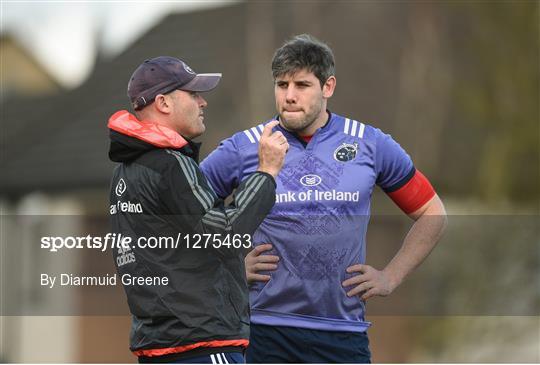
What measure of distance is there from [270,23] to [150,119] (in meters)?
16.3

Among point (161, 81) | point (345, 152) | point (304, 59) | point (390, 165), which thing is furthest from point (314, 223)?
point (161, 81)

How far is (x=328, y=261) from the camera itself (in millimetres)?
6523

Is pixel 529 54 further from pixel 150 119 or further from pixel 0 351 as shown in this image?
pixel 150 119

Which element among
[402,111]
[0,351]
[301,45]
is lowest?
[0,351]

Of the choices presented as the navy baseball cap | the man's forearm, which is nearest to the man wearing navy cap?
the navy baseball cap

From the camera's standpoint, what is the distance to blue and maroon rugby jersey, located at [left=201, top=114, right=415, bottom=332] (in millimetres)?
6531

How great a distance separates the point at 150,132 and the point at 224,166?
47.0 inches

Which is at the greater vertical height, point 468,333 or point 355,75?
point 355,75

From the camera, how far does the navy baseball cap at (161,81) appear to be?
572cm

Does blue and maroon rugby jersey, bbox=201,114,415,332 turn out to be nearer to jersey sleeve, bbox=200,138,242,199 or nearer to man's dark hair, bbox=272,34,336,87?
jersey sleeve, bbox=200,138,242,199

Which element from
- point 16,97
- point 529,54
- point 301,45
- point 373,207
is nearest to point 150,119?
point 301,45

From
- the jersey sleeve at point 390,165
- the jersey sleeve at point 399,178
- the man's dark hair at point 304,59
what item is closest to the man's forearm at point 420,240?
the jersey sleeve at point 399,178

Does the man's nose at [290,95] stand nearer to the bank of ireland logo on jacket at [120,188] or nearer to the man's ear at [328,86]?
the man's ear at [328,86]

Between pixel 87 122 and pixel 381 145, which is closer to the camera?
pixel 381 145
